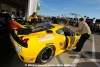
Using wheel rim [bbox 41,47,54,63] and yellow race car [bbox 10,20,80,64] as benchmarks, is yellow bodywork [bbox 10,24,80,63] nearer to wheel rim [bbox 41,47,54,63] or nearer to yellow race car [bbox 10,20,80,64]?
yellow race car [bbox 10,20,80,64]

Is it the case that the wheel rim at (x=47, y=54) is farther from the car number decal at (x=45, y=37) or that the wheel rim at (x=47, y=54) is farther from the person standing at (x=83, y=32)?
the person standing at (x=83, y=32)

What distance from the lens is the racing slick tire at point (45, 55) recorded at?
4582mm

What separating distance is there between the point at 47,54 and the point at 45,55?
A: 0.10m

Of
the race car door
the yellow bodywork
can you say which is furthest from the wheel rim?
the race car door

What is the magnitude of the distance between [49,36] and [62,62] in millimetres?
1165

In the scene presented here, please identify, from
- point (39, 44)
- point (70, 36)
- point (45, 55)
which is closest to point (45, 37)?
point (39, 44)

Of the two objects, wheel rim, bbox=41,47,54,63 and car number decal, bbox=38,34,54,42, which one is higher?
car number decal, bbox=38,34,54,42

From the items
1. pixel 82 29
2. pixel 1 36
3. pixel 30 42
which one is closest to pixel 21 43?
pixel 30 42

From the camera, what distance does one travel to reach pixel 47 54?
4.98 m

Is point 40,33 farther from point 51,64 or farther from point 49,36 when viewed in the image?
point 51,64

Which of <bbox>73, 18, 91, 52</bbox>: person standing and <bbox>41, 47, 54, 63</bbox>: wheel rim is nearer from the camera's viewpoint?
<bbox>41, 47, 54, 63</bbox>: wheel rim

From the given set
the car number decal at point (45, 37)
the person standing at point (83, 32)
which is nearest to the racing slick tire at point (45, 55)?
the car number decal at point (45, 37)

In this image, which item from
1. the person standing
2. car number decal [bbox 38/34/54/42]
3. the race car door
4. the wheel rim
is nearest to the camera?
car number decal [bbox 38/34/54/42]

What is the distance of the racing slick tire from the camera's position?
458 cm
